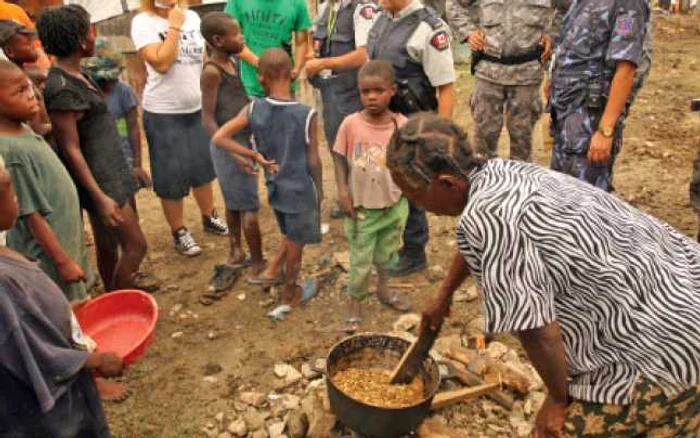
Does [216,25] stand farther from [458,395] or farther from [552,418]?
[552,418]

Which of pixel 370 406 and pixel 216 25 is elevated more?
pixel 216 25

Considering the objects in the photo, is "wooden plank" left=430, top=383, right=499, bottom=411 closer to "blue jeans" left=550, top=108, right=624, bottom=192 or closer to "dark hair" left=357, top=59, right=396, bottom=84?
"blue jeans" left=550, top=108, right=624, bottom=192

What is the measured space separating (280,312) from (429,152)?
8.41 ft

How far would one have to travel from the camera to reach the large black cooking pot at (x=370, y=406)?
9.02ft

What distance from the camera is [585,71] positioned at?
372cm

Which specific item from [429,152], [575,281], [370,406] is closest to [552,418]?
[575,281]

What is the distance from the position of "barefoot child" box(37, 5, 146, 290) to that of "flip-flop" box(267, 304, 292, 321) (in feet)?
3.22

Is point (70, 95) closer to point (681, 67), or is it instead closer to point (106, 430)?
point (106, 430)

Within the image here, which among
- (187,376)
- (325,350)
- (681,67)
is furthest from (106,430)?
(681,67)

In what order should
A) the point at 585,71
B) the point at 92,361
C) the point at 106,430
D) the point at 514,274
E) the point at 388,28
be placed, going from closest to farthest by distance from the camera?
1. the point at 514,274
2. the point at 92,361
3. the point at 106,430
4. the point at 585,71
5. the point at 388,28

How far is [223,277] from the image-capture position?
4645mm

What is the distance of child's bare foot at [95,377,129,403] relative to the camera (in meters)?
3.53

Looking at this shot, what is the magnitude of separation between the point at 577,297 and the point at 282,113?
93.8 inches

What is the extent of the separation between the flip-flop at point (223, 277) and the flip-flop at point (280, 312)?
Answer: 19.8 inches
